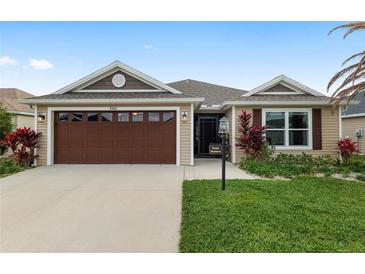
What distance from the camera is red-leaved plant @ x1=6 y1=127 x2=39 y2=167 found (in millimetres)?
8984

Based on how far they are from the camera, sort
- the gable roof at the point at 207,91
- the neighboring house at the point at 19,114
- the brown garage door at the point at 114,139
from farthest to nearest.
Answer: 1. the neighboring house at the point at 19,114
2. the gable roof at the point at 207,91
3. the brown garage door at the point at 114,139

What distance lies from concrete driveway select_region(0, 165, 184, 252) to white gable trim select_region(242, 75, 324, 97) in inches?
225

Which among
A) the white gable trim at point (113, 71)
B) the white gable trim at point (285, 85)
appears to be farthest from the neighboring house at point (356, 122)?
the white gable trim at point (113, 71)

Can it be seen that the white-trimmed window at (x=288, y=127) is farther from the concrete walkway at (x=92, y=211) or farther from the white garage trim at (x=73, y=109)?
the white garage trim at (x=73, y=109)

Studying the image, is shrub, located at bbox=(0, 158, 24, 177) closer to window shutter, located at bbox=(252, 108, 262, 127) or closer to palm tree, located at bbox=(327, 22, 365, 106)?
window shutter, located at bbox=(252, 108, 262, 127)

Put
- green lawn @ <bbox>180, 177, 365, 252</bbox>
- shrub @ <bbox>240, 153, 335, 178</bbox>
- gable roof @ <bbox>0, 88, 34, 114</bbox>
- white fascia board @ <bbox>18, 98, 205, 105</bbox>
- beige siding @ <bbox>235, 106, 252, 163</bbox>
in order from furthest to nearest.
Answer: gable roof @ <bbox>0, 88, 34, 114</bbox>
beige siding @ <bbox>235, 106, 252, 163</bbox>
white fascia board @ <bbox>18, 98, 205, 105</bbox>
shrub @ <bbox>240, 153, 335, 178</bbox>
green lawn @ <bbox>180, 177, 365, 252</bbox>

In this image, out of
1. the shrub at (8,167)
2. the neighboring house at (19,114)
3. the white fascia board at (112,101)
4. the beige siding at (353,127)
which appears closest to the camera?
Result: the shrub at (8,167)

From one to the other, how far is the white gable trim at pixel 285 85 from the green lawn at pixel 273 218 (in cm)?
566

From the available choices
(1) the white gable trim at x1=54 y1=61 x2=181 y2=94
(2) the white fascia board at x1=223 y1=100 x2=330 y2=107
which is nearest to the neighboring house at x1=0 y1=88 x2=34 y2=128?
(1) the white gable trim at x1=54 y1=61 x2=181 y2=94

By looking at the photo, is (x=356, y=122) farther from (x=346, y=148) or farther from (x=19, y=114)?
(x=19, y=114)

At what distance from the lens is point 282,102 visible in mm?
9766

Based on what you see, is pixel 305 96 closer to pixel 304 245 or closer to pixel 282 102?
pixel 282 102

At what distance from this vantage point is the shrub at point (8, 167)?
8.00 m

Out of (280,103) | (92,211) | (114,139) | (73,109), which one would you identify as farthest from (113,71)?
(92,211)
